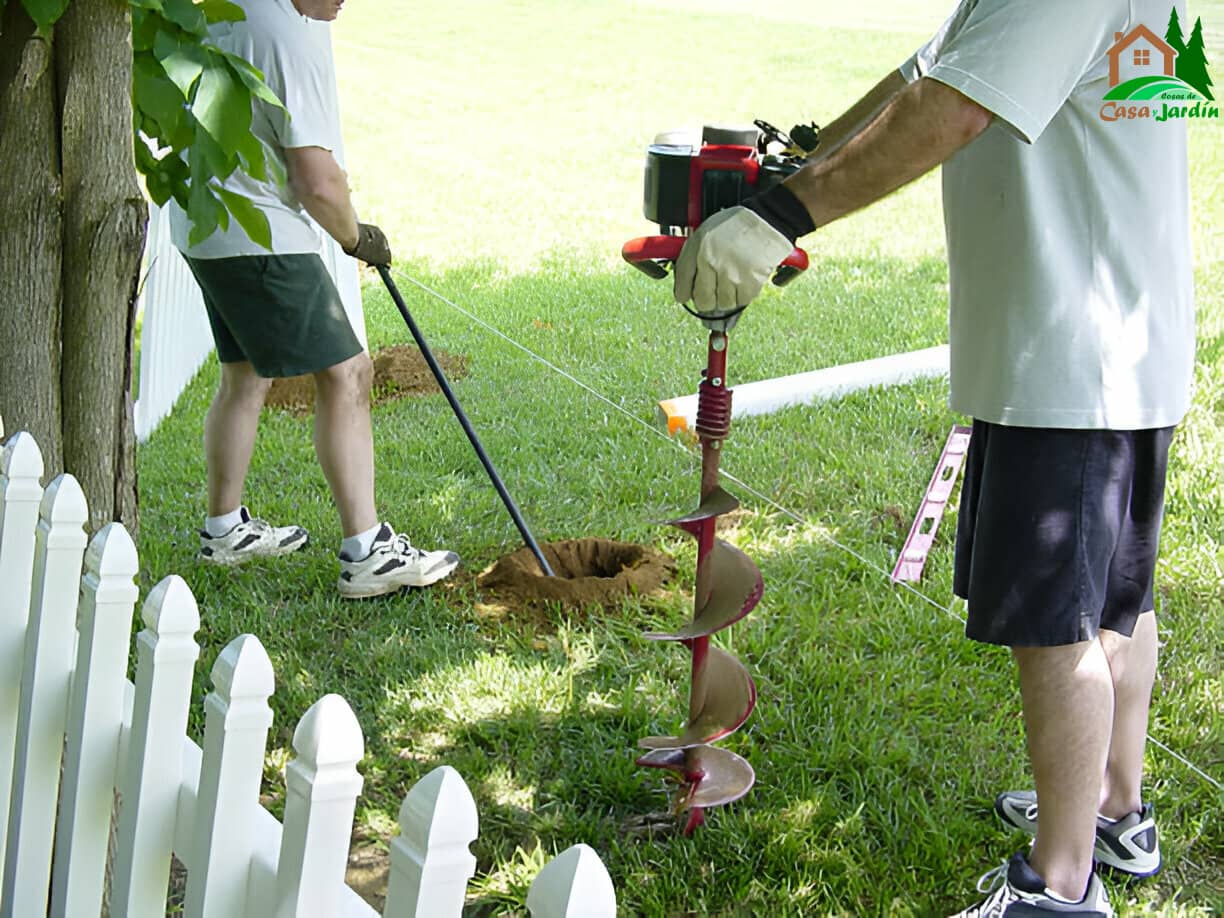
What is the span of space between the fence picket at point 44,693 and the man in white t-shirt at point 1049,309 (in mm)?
1200

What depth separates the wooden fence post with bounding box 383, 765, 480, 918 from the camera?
3.96ft

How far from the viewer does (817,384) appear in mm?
5918

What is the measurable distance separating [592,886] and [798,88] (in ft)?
57.3

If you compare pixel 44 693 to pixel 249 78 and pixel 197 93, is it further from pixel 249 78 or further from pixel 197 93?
pixel 249 78

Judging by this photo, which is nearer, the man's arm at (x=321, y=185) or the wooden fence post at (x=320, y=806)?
the wooden fence post at (x=320, y=806)

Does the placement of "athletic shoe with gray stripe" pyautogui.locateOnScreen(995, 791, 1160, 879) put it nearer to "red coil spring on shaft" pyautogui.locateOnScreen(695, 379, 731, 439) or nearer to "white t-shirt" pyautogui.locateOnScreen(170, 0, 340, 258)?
"red coil spring on shaft" pyautogui.locateOnScreen(695, 379, 731, 439)

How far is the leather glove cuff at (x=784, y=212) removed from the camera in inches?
96.4

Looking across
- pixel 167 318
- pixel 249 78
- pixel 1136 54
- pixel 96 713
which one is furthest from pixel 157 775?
pixel 167 318

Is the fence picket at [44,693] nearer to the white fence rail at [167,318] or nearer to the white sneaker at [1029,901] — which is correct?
the white sneaker at [1029,901]

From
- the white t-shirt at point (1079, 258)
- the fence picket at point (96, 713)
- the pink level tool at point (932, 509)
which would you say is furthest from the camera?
the pink level tool at point (932, 509)

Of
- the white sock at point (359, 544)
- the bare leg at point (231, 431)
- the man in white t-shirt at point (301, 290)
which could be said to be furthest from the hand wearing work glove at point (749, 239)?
the bare leg at point (231, 431)

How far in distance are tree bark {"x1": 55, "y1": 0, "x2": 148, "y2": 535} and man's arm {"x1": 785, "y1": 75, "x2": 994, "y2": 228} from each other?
1.18 metres

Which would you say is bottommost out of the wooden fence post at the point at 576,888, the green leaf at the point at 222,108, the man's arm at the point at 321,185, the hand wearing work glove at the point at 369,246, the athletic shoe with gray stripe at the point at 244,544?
the athletic shoe with gray stripe at the point at 244,544

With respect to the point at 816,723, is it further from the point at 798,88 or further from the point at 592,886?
the point at 798,88
